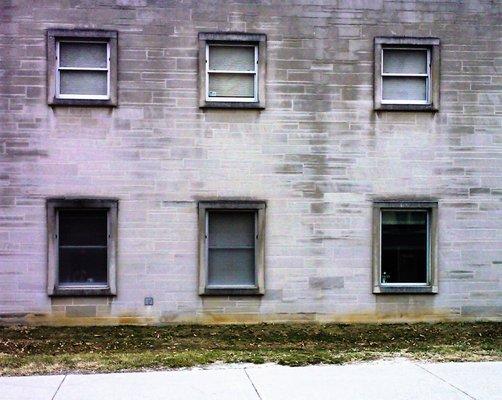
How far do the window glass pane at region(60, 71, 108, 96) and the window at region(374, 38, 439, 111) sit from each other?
5079 mm

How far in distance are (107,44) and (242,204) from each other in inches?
151

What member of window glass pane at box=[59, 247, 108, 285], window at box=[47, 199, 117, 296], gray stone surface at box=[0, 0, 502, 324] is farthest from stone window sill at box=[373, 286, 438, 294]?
window glass pane at box=[59, 247, 108, 285]

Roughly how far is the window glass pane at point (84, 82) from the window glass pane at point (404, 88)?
5.26 meters

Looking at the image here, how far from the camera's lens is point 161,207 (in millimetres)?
12148

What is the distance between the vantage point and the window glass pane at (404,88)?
12.6 meters

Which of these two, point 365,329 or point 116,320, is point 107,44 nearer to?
point 116,320

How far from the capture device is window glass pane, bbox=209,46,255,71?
40.5ft

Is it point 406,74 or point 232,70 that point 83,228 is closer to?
point 232,70

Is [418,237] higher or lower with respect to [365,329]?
higher

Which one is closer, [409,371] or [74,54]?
[409,371]

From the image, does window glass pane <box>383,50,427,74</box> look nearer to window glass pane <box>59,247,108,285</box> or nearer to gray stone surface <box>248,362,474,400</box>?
gray stone surface <box>248,362,474,400</box>

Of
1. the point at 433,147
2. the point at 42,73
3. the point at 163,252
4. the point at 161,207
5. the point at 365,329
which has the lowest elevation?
the point at 365,329

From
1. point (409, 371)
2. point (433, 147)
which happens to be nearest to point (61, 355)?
point (409, 371)

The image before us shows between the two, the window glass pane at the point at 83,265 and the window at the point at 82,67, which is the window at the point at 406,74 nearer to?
the window at the point at 82,67
